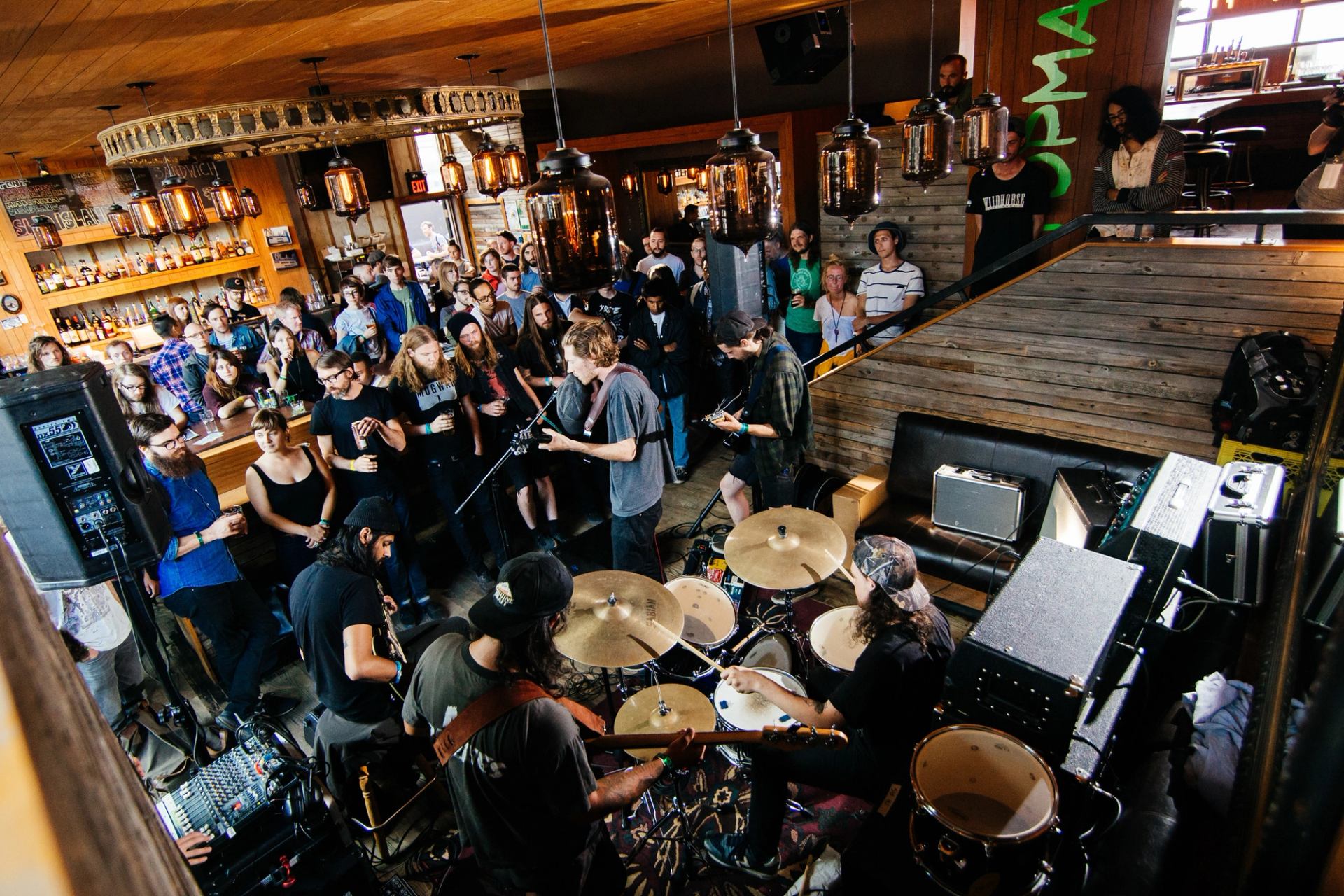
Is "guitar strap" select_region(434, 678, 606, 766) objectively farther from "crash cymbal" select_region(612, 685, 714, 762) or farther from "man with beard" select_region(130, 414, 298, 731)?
"man with beard" select_region(130, 414, 298, 731)

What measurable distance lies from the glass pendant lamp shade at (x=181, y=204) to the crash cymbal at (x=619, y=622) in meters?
4.62

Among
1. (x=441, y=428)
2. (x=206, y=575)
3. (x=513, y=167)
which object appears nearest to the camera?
(x=206, y=575)

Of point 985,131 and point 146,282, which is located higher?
point 985,131

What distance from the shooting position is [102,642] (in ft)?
11.2

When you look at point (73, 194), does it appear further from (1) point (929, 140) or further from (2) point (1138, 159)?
(2) point (1138, 159)

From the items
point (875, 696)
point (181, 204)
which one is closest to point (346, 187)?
point (181, 204)

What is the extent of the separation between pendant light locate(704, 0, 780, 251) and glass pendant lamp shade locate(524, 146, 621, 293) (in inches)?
Result: 20.0

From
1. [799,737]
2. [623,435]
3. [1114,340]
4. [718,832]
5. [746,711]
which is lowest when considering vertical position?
[718,832]

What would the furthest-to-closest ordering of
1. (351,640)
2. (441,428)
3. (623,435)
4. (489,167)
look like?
(489,167), (441,428), (623,435), (351,640)

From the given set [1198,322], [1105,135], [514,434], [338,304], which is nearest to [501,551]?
[514,434]

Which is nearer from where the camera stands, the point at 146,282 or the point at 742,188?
the point at 742,188

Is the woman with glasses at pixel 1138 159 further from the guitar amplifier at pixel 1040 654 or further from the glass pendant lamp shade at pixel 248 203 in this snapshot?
the glass pendant lamp shade at pixel 248 203

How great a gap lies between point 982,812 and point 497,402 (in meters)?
3.88

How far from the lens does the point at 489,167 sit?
6.43 m
